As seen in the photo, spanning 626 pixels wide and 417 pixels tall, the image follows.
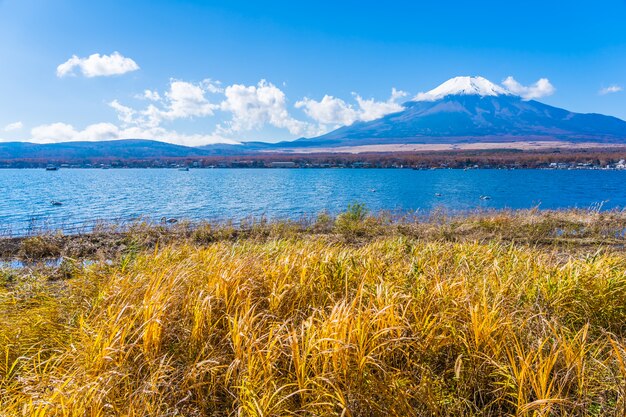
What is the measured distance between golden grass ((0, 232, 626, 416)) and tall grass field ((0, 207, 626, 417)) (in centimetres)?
2

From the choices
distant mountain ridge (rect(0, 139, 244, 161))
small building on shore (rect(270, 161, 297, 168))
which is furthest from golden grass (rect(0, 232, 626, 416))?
distant mountain ridge (rect(0, 139, 244, 161))

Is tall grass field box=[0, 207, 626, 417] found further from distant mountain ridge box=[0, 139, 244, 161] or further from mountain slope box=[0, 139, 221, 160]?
mountain slope box=[0, 139, 221, 160]

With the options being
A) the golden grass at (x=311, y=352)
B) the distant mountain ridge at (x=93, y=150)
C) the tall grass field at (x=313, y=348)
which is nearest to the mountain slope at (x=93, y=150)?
the distant mountain ridge at (x=93, y=150)

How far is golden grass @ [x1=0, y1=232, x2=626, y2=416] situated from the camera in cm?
267

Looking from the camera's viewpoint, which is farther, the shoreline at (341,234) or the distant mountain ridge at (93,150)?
the distant mountain ridge at (93,150)

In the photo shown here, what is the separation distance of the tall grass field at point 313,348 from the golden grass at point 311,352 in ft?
0.06

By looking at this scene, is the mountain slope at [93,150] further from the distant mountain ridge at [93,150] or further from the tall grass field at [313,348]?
the tall grass field at [313,348]

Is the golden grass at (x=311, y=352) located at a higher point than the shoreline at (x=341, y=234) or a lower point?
higher

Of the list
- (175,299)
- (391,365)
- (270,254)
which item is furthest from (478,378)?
(270,254)

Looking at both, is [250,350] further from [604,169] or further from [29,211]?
[604,169]

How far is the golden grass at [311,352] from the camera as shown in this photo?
2674 millimetres

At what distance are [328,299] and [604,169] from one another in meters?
92.3

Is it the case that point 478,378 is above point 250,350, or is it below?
below

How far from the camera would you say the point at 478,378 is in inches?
120
